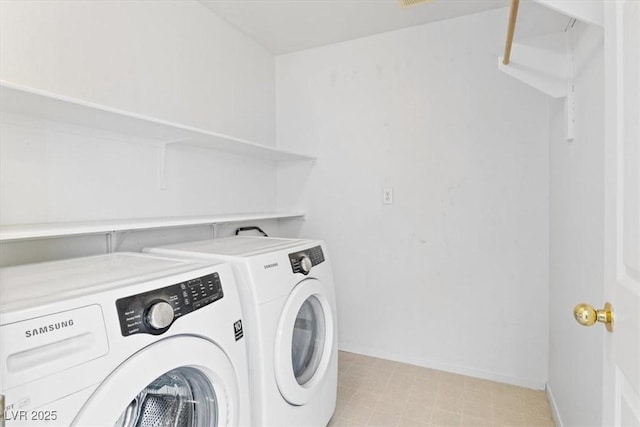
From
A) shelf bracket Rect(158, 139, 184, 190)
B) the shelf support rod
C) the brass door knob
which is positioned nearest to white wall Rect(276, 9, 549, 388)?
the shelf support rod

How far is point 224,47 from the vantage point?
2154 mm

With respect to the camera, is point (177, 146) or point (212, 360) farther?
point (177, 146)

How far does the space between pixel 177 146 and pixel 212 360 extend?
129 cm

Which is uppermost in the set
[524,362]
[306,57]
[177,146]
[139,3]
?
[306,57]

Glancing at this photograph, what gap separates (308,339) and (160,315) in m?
0.91

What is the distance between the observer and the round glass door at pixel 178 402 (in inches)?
36.9

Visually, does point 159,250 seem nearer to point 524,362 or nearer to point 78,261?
point 78,261

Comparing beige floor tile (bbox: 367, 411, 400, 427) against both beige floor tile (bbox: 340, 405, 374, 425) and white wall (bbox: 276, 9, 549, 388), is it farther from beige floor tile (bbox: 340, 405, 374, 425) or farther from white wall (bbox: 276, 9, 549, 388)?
white wall (bbox: 276, 9, 549, 388)

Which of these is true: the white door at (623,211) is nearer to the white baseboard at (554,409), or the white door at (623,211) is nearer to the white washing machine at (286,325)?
the white washing machine at (286,325)

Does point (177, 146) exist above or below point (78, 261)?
above

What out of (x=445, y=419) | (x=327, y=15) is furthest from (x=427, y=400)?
(x=327, y=15)

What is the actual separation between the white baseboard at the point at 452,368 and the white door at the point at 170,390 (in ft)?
4.97

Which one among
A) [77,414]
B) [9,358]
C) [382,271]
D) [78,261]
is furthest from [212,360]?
[382,271]

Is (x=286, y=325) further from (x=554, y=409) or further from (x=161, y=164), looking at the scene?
(x=554, y=409)
